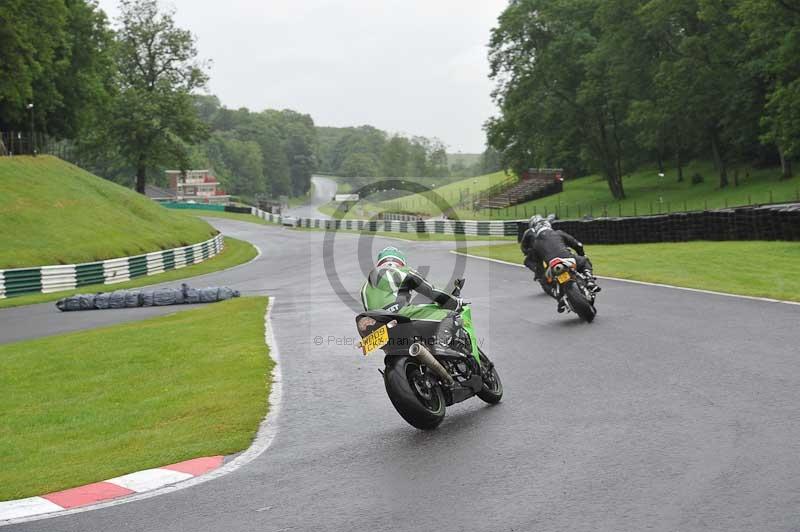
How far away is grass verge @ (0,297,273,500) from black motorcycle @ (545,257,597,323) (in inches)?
201

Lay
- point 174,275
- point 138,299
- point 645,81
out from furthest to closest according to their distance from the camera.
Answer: point 645,81, point 174,275, point 138,299

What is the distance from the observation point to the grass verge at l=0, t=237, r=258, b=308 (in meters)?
27.6

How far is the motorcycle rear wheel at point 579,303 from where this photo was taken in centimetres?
1454

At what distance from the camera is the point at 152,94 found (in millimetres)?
79875

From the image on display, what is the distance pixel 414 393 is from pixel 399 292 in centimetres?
103

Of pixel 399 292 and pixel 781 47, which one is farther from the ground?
pixel 781 47

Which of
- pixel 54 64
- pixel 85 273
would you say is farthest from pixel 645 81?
pixel 85 273

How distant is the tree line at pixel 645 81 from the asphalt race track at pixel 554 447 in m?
39.9

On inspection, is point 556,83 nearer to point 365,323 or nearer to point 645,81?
point 645,81

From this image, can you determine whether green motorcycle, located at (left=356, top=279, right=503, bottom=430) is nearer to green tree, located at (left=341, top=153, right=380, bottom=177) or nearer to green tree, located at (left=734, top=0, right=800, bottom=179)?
green tree, located at (left=734, top=0, right=800, bottom=179)

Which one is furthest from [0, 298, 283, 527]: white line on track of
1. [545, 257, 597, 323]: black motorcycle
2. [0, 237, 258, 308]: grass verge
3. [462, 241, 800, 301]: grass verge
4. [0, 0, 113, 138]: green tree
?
[0, 0, 113, 138]: green tree

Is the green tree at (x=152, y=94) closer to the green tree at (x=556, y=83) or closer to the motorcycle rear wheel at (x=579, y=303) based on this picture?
the green tree at (x=556, y=83)

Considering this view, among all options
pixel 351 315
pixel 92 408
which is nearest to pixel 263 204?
pixel 351 315

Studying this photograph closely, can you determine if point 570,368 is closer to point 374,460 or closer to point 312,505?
point 374,460
